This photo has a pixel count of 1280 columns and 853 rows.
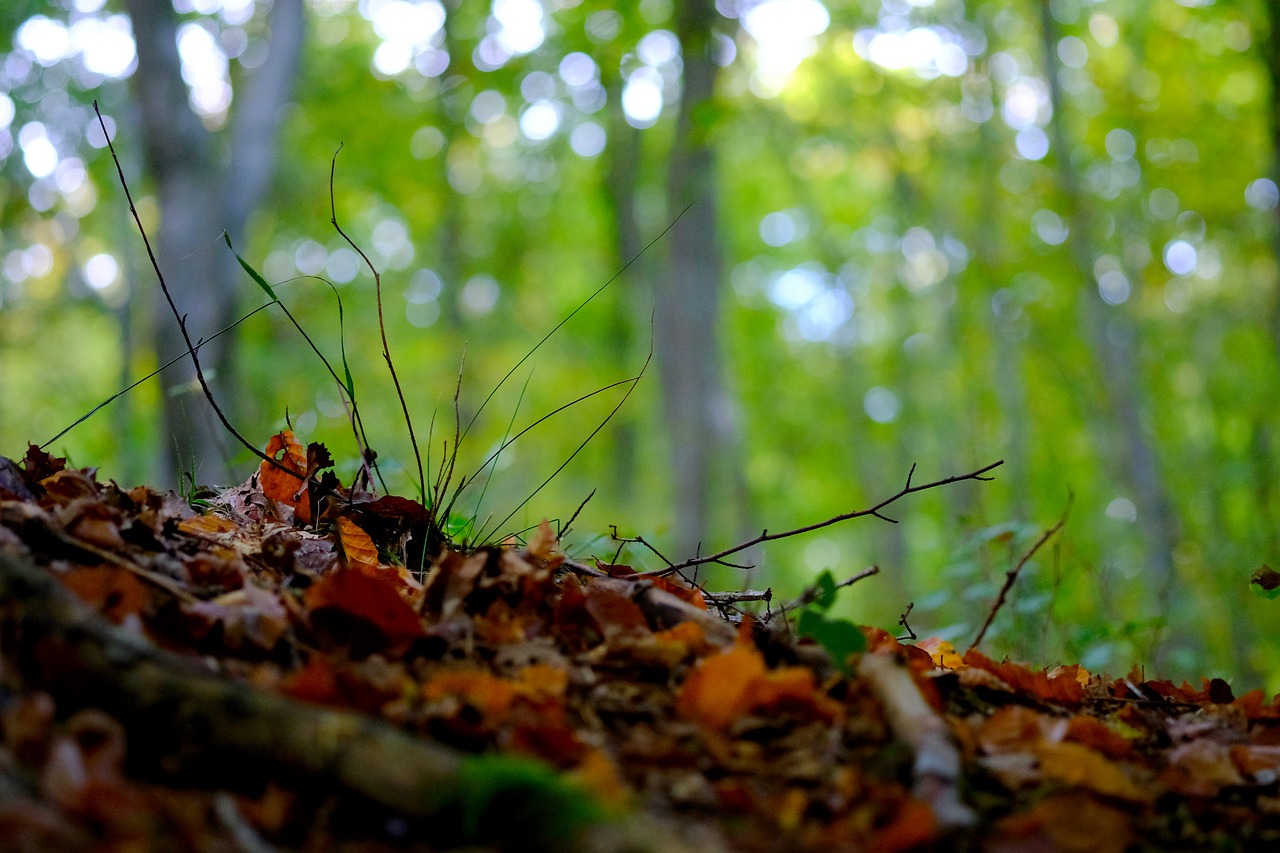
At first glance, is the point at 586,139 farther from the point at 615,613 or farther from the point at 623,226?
the point at 615,613

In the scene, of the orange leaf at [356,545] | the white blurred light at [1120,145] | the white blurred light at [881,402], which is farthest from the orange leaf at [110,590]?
the white blurred light at [881,402]

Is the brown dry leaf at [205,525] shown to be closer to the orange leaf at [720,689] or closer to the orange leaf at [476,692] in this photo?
the orange leaf at [476,692]

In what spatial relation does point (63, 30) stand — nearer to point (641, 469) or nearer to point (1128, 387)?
point (641, 469)

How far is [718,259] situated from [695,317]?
1.92 ft

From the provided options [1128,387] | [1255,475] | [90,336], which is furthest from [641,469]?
[90,336]

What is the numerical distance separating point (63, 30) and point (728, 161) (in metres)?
11.5

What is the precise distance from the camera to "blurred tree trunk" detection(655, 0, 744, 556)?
7.82 m

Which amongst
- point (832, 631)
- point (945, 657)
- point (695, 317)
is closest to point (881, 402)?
point (695, 317)

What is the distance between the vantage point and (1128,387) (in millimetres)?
8320

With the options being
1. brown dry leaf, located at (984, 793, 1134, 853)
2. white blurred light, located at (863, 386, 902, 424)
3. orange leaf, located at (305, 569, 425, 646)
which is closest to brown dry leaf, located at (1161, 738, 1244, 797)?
brown dry leaf, located at (984, 793, 1134, 853)

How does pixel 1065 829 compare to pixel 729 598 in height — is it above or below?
below

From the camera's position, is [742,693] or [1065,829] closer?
[1065,829]

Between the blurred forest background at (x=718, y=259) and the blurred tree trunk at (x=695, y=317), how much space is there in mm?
31

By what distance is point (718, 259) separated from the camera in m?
8.12
